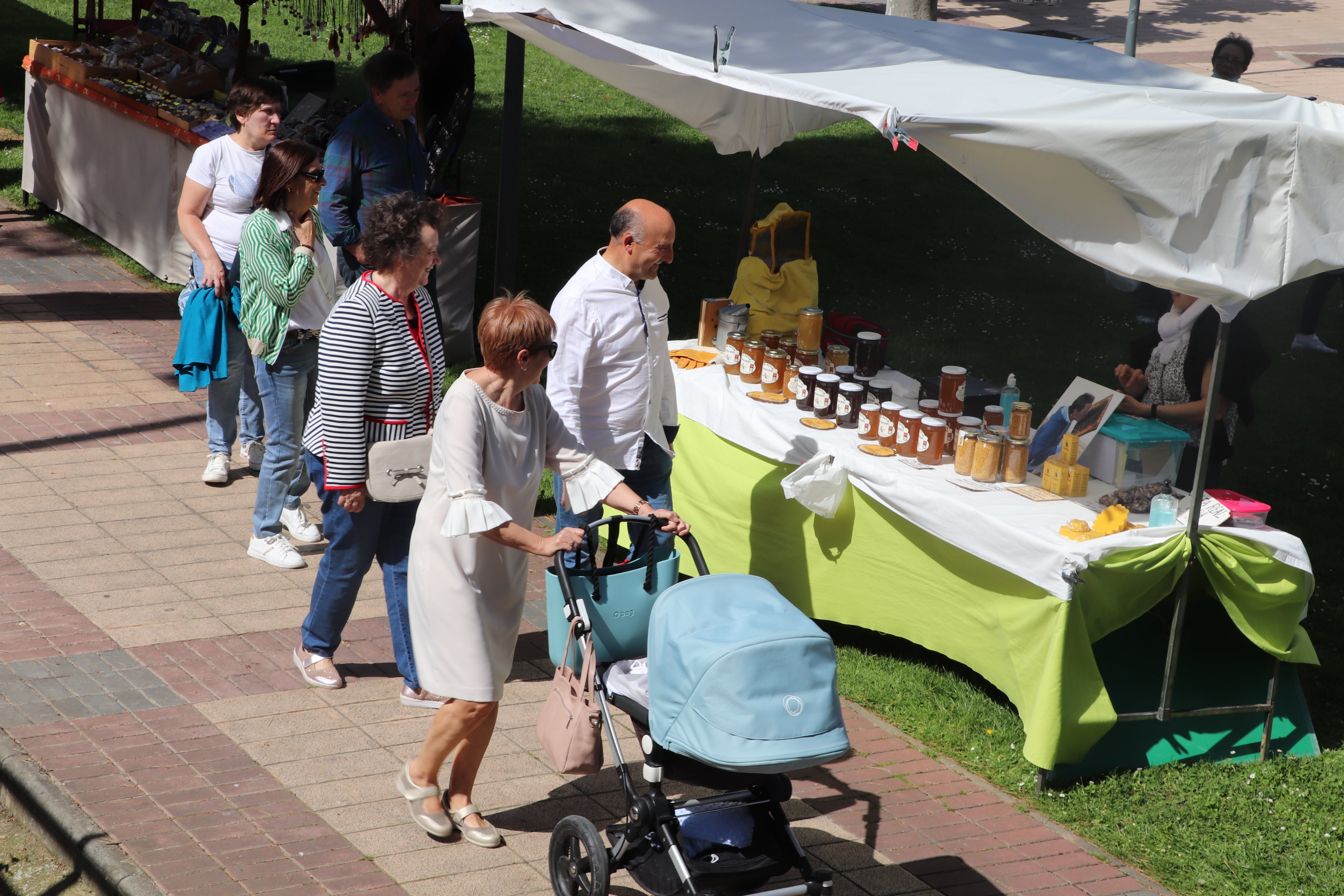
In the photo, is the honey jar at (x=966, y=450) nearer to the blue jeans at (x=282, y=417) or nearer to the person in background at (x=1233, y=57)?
the blue jeans at (x=282, y=417)

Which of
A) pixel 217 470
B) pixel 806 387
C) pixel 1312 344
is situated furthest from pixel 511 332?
pixel 1312 344

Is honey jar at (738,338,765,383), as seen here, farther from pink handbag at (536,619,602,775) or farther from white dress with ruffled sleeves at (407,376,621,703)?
pink handbag at (536,619,602,775)

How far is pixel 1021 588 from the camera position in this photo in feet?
16.0

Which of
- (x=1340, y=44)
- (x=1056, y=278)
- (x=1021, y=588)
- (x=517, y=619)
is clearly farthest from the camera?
(x=1340, y=44)

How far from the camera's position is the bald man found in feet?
16.2

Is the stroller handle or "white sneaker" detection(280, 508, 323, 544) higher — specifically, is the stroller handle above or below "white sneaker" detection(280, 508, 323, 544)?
above

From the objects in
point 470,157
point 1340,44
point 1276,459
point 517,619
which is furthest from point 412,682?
point 1340,44

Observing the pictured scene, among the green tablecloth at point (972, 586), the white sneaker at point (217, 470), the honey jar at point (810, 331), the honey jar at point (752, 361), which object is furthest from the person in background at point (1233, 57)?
the white sneaker at point (217, 470)

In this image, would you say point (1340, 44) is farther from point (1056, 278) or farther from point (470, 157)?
point (470, 157)

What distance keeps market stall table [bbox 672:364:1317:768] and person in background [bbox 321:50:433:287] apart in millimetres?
1900

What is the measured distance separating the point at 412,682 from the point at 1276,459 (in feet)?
19.5

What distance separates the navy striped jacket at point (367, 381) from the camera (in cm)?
455

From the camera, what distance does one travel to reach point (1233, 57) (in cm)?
848

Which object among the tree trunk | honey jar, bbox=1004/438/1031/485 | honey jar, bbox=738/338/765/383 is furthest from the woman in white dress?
the tree trunk
